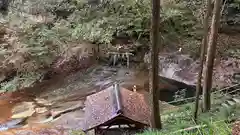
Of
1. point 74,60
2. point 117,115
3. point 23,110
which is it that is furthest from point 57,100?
point 117,115

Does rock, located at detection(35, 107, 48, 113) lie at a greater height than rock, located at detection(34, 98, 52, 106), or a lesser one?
lesser

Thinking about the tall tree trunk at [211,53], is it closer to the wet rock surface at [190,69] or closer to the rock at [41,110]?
the wet rock surface at [190,69]

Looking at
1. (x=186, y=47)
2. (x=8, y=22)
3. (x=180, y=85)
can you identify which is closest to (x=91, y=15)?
(x=8, y=22)

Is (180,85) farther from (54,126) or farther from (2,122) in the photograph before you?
(2,122)

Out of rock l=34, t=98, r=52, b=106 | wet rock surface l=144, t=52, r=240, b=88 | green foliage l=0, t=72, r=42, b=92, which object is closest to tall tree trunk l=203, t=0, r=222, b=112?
wet rock surface l=144, t=52, r=240, b=88

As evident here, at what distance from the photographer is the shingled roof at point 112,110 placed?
6.39 meters

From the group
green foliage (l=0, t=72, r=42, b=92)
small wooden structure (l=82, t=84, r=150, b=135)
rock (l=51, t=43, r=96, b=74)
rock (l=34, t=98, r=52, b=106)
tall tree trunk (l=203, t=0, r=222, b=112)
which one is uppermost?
tall tree trunk (l=203, t=0, r=222, b=112)

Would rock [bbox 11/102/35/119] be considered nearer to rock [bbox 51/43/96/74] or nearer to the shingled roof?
rock [bbox 51/43/96/74]

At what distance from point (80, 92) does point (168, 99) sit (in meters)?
3.17

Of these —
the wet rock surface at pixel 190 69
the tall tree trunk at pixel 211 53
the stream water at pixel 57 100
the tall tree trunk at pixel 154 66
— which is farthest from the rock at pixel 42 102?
the tall tree trunk at pixel 154 66

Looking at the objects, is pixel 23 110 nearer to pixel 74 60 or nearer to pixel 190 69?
pixel 74 60

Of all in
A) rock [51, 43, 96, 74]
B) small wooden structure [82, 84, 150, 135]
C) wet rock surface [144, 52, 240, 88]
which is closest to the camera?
small wooden structure [82, 84, 150, 135]

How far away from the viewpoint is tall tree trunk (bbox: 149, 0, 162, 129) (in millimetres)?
4934

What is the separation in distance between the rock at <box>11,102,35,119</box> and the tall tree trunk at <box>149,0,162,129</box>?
245 inches
